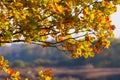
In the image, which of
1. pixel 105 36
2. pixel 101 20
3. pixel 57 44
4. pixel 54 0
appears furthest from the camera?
pixel 57 44

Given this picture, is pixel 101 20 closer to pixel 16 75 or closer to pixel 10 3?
pixel 10 3

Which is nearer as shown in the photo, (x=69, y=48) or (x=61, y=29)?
(x=61, y=29)

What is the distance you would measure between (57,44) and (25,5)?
2.95 metres

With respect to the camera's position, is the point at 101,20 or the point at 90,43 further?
the point at 90,43

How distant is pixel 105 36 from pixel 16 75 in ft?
15.5

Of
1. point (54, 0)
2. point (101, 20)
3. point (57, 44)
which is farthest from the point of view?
point (57, 44)

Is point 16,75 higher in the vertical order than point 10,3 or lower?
lower

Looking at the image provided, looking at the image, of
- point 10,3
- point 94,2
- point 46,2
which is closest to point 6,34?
point 10,3

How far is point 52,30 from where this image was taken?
16.4 meters

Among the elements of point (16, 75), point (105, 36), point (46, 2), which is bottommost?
point (16, 75)

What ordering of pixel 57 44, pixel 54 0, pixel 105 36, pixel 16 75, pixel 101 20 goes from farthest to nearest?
pixel 16 75 < pixel 57 44 < pixel 105 36 < pixel 101 20 < pixel 54 0

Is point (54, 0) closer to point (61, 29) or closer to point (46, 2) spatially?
point (46, 2)

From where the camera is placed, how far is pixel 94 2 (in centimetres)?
1598

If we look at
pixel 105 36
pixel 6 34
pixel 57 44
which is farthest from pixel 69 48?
pixel 6 34
